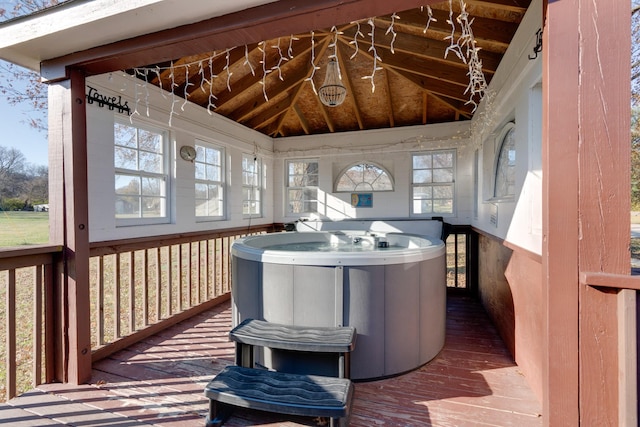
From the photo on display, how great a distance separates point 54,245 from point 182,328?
156cm

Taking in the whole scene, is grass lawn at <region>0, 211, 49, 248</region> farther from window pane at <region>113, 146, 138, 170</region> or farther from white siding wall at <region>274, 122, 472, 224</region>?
white siding wall at <region>274, 122, 472, 224</region>

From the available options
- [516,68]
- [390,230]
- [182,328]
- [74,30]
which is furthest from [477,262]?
[74,30]

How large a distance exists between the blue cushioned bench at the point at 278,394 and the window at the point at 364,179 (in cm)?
Result: 387

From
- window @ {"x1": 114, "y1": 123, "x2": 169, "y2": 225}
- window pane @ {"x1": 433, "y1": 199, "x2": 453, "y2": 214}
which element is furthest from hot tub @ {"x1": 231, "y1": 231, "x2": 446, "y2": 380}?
window pane @ {"x1": 433, "y1": 199, "x2": 453, "y2": 214}

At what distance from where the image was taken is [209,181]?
14.1ft

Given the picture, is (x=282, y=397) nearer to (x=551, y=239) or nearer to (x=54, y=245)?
(x=551, y=239)

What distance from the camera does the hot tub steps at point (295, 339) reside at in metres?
1.89

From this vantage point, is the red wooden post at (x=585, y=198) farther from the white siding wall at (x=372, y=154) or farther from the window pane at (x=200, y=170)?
the window pane at (x=200, y=170)

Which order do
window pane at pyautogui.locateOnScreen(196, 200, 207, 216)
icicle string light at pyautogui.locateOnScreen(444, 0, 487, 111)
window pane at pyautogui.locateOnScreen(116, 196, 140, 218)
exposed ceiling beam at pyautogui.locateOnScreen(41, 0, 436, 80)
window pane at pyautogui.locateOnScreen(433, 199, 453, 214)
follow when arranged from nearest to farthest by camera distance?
1. exposed ceiling beam at pyautogui.locateOnScreen(41, 0, 436, 80)
2. icicle string light at pyautogui.locateOnScreen(444, 0, 487, 111)
3. window pane at pyautogui.locateOnScreen(116, 196, 140, 218)
4. window pane at pyautogui.locateOnScreen(196, 200, 207, 216)
5. window pane at pyautogui.locateOnScreen(433, 199, 453, 214)

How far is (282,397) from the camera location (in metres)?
1.64

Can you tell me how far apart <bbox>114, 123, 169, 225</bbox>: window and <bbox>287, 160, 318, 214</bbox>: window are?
2.54m

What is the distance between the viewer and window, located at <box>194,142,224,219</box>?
4.16 m

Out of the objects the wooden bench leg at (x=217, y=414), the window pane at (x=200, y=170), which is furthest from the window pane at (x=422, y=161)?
the wooden bench leg at (x=217, y=414)

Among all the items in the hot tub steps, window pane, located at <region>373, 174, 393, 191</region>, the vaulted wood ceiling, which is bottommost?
the hot tub steps
